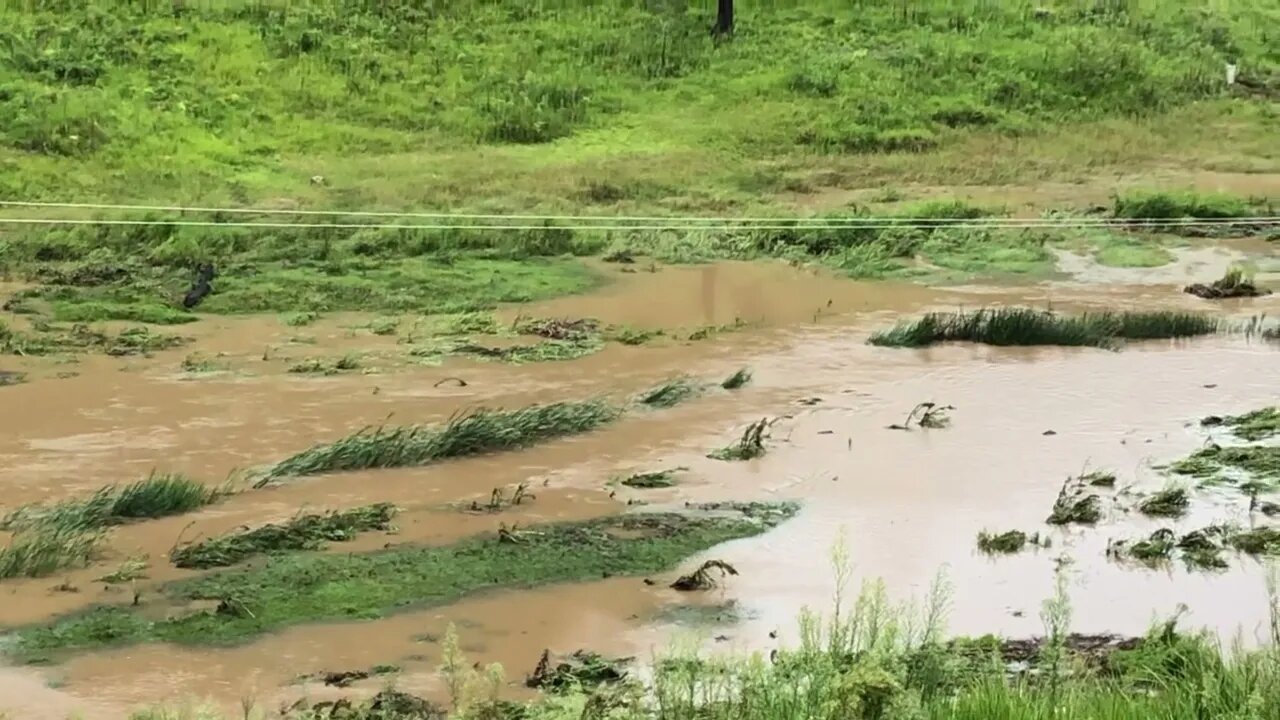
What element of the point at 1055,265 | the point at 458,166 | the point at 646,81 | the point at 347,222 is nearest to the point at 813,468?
the point at 1055,265

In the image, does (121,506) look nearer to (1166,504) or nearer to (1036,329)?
(1166,504)

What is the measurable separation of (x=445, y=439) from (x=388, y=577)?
229cm

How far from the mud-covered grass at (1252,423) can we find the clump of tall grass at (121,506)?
7.15m

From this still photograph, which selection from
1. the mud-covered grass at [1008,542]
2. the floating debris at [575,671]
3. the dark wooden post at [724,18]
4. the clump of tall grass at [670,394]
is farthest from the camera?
the dark wooden post at [724,18]

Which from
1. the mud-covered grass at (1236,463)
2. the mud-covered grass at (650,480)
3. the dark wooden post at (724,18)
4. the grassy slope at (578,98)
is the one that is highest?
the dark wooden post at (724,18)

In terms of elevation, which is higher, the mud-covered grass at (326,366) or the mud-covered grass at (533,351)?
the mud-covered grass at (326,366)

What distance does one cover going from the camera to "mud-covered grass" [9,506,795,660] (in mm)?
7137

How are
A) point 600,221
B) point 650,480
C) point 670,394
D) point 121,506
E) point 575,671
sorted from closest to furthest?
point 575,671, point 121,506, point 650,480, point 670,394, point 600,221

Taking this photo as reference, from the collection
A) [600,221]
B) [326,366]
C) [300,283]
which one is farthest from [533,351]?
[600,221]

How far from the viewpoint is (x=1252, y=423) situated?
35.5 feet

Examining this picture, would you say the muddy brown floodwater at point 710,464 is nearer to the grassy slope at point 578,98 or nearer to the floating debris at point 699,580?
the floating debris at point 699,580

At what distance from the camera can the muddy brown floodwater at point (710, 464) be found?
23.5ft

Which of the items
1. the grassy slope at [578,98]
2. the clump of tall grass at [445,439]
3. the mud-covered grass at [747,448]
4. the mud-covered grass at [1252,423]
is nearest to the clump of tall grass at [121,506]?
the clump of tall grass at [445,439]

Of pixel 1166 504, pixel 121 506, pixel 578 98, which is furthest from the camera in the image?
pixel 578 98
